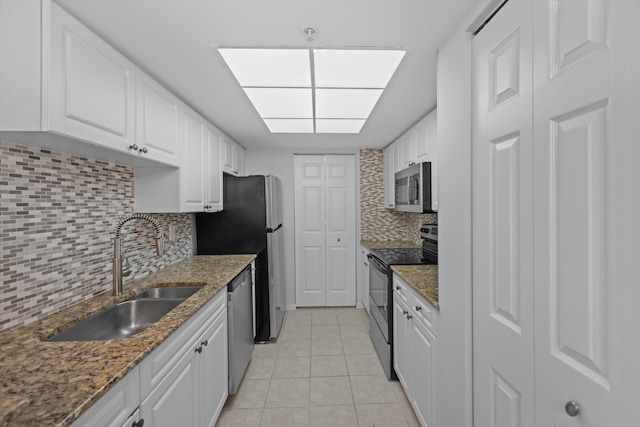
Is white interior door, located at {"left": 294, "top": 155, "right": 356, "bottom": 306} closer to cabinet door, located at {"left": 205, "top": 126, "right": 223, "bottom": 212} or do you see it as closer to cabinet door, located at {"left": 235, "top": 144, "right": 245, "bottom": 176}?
cabinet door, located at {"left": 235, "top": 144, "right": 245, "bottom": 176}

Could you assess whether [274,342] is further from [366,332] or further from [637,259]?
[637,259]

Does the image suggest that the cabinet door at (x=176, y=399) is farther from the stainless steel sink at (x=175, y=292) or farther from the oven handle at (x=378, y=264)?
the oven handle at (x=378, y=264)

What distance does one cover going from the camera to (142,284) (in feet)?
6.22

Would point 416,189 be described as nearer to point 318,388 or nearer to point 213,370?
point 318,388

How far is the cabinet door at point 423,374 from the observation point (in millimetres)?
1581

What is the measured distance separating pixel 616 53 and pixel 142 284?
7.84 ft

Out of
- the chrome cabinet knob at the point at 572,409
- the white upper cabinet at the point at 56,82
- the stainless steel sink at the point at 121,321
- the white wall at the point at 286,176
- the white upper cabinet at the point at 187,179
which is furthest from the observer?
the white wall at the point at 286,176

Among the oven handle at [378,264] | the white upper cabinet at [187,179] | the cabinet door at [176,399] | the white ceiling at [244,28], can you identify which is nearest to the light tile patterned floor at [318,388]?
the cabinet door at [176,399]

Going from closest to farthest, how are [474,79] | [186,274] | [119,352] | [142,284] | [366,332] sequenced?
[119,352] → [474,79] → [142,284] → [186,274] → [366,332]

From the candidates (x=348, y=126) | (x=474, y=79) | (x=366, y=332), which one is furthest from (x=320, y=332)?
(x=474, y=79)

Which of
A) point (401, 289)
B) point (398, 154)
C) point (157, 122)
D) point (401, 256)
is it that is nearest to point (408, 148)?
point (398, 154)

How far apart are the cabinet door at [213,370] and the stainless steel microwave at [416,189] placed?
1.82m

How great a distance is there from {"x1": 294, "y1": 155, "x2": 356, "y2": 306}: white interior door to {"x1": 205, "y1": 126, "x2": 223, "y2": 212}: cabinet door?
4.55 feet

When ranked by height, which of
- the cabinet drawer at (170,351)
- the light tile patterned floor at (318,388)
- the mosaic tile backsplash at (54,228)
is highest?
the mosaic tile backsplash at (54,228)
